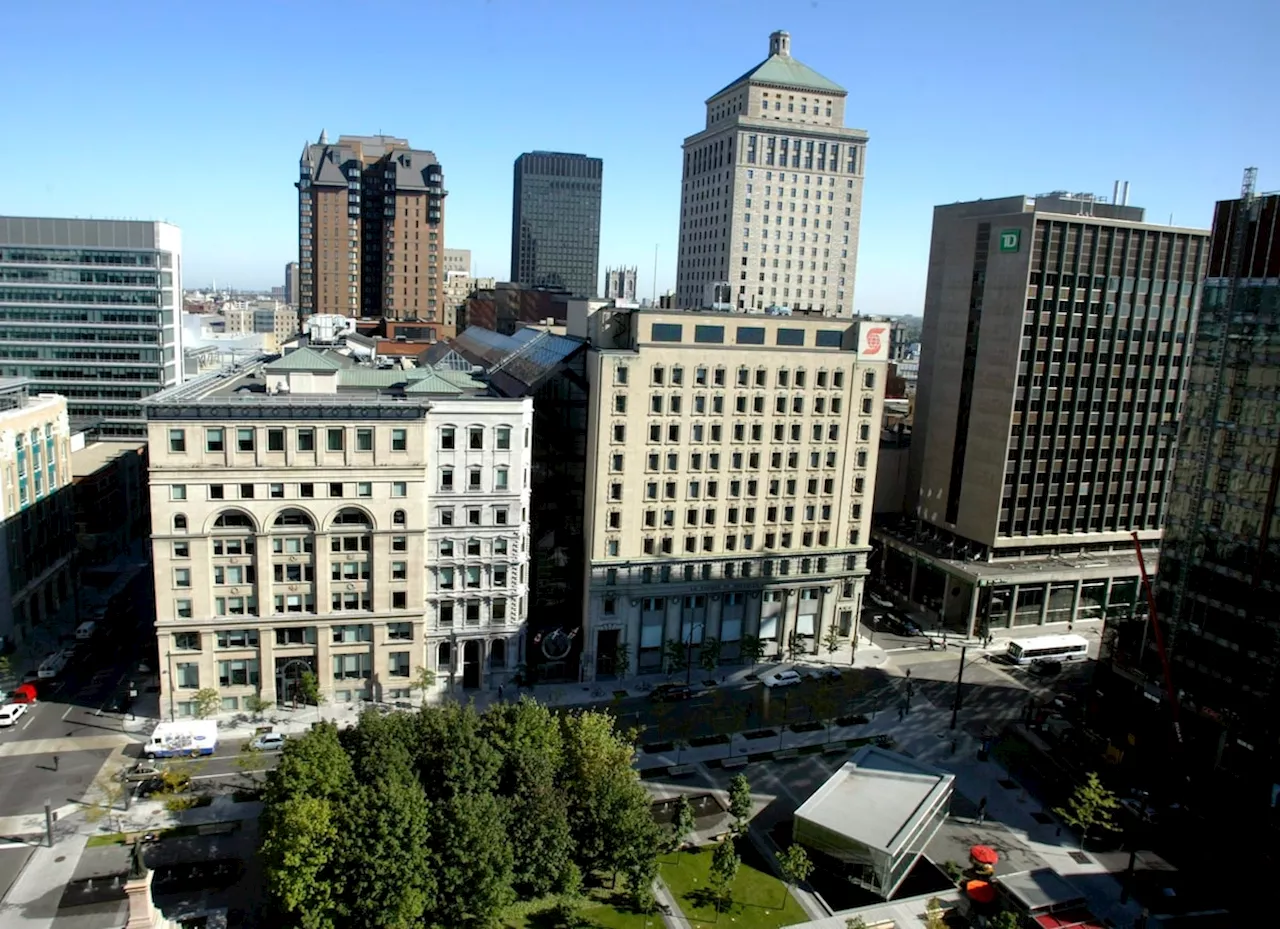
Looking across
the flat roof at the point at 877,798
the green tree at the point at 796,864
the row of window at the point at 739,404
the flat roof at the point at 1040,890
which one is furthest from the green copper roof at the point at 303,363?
the flat roof at the point at 1040,890

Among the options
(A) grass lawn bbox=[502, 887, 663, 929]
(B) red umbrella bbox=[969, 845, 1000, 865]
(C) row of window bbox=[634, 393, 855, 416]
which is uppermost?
(C) row of window bbox=[634, 393, 855, 416]

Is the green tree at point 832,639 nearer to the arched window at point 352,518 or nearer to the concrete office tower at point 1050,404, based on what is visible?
the concrete office tower at point 1050,404

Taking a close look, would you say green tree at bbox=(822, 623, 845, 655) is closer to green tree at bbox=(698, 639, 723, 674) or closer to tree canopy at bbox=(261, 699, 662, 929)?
green tree at bbox=(698, 639, 723, 674)

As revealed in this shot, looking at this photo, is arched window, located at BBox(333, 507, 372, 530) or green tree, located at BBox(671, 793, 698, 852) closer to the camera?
green tree, located at BBox(671, 793, 698, 852)

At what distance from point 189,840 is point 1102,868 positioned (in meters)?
59.1

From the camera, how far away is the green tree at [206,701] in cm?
7294

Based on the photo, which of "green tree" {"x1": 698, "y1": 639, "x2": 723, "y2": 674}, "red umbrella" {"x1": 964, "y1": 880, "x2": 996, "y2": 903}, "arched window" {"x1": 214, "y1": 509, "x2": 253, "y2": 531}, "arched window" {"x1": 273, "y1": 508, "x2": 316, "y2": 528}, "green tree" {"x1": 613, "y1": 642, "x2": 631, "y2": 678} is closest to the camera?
"red umbrella" {"x1": 964, "y1": 880, "x2": 996, "y2": 903}

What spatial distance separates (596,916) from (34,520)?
71.4 m

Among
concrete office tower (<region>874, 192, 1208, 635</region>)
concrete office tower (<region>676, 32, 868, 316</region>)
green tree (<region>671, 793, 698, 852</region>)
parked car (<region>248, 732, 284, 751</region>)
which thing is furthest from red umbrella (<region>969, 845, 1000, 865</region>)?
concrete office tower (<region>676, 32, 868, 316</region>)

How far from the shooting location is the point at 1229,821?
65.3m

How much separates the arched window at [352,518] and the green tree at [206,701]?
15.8 meters

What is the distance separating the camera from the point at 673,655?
87.2m

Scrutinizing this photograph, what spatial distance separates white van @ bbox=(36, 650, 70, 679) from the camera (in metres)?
82.2

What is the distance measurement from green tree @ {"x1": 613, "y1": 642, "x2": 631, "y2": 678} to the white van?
4911cm
